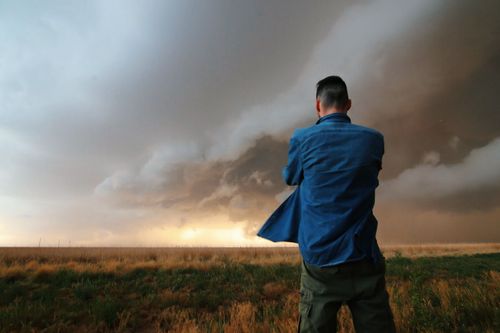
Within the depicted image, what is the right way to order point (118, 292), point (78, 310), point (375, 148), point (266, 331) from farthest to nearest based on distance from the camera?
1. point (118, 292)
2. point (78, 310)
3. point (266, 331)
4. point (375, 148)

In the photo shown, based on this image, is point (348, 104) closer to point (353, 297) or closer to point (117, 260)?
point (353, 297)

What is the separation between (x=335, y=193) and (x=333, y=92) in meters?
0.83

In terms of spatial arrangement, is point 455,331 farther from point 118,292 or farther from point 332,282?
point 118,292

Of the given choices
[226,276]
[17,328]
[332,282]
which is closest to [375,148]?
[332,282]

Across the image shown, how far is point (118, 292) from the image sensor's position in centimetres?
1019

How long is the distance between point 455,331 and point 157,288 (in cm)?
938

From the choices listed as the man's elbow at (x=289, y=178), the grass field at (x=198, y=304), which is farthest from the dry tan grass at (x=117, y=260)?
the man's elbow at (x=289, y=178)

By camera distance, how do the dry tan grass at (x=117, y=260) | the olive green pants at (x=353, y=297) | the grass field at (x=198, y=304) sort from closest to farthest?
the olive green pants at (x=353, y=297), the grass field at (x=198, y=304), the dry tan grass at (x=117, y=260)

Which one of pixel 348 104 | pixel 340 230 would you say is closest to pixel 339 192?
pixel 340 230

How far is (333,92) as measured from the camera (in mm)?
2320

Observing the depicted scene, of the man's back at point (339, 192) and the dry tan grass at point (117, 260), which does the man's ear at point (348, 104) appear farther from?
the dry tan grass at point (117, 260)

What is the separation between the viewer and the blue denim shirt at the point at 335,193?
1943mm

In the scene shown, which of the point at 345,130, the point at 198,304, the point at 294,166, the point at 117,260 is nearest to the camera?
the point at 345,130

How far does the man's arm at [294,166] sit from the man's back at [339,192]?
0.13ft
